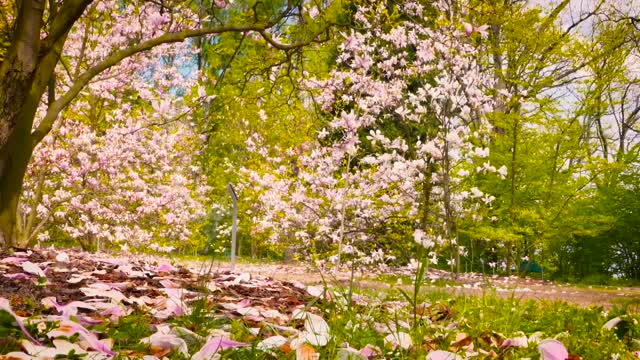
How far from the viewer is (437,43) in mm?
8906

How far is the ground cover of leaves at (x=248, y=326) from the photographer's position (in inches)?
74.7

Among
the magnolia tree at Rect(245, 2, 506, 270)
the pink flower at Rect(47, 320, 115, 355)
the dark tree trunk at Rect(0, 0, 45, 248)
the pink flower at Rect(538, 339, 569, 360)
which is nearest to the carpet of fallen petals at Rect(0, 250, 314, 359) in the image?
the pink flower at Rect(47, 320, 115, 355)

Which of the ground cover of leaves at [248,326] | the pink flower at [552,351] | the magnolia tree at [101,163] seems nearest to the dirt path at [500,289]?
the ground cover of leaves at [248,326]

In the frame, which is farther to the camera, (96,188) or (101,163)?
(96,188)

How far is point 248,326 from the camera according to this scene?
2.67 meters

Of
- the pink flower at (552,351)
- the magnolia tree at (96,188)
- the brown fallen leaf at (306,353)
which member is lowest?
the brown fallen leaf at (306,353)

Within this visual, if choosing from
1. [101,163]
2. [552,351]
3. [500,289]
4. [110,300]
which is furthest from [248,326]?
[101,163]

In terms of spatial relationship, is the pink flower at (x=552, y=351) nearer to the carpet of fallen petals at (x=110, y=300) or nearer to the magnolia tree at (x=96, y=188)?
the carpet of fallen petals at (x=110, y=300)

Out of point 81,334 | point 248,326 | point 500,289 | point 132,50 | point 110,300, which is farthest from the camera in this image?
point 500,289

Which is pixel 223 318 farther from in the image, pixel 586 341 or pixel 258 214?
pixel 258 214

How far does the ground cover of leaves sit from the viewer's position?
1896 mm

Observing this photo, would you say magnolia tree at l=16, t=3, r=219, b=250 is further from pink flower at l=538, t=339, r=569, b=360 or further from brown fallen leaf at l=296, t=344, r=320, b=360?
pink flower at l=538, t=339, r=569, b=360

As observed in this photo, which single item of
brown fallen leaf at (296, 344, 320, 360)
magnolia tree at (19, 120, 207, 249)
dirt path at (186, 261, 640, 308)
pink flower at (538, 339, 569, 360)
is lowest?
brown fallen leaf at (296, 344, 320, 360)

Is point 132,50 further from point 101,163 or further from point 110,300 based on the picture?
point 101,163
